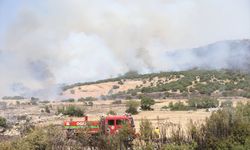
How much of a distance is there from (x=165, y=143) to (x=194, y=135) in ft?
5.51

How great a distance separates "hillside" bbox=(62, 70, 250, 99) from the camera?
88562 mm

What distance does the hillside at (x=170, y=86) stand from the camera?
3487 inches

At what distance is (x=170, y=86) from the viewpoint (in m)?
96.6

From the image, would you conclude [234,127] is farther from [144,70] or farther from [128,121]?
[144,70]

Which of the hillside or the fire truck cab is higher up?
the hillside

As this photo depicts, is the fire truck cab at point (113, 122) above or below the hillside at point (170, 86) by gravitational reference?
below

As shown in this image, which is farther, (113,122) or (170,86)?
(170,86)

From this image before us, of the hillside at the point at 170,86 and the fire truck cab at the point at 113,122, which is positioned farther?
the hillside at the point at 170,86

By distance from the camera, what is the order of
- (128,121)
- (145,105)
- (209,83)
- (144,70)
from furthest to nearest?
(144,70)
(209,83)
(145,105)
(128,121)

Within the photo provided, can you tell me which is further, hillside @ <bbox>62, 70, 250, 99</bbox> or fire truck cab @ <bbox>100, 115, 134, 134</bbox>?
hillside @ <bbox>62, 70, 250, 99</bbox>

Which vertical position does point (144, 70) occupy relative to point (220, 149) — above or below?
above

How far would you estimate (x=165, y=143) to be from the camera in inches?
1062

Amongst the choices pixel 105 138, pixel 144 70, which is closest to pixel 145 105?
pixel 105 138

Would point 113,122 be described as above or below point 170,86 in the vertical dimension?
below
